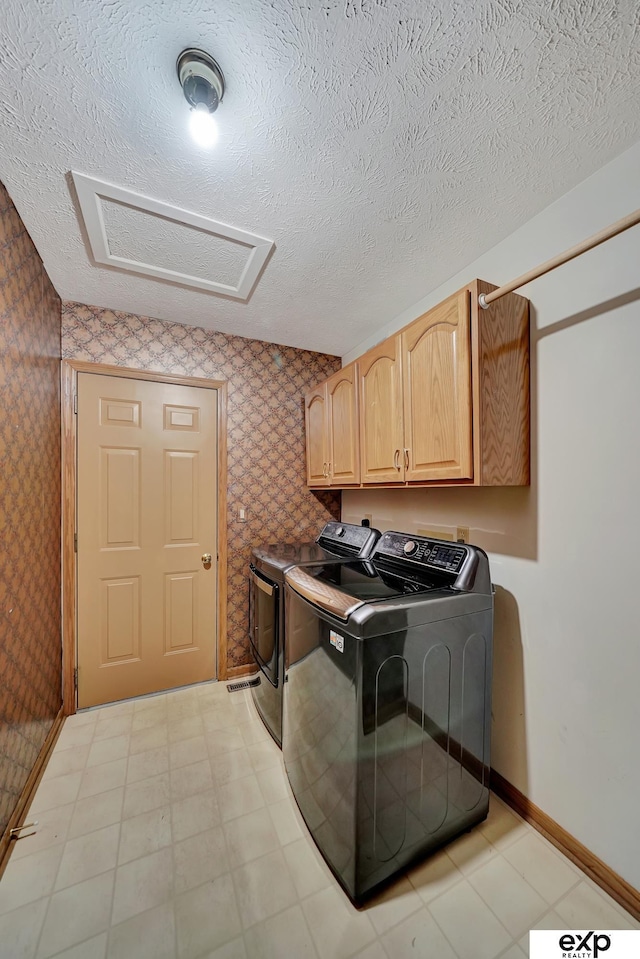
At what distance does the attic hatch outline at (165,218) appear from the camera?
4.42 ft

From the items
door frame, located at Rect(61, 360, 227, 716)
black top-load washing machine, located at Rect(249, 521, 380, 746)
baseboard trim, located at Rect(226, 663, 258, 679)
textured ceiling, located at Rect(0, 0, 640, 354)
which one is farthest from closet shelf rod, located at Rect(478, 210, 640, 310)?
baseboard trim, located at Rect(226, 663, 258, 679)

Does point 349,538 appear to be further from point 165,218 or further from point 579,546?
point 165,218

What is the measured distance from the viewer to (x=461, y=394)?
141cm

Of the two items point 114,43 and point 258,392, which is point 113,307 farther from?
point 114,43

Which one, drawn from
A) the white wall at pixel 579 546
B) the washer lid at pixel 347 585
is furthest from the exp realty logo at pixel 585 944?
the washer lid at pixel 347 585

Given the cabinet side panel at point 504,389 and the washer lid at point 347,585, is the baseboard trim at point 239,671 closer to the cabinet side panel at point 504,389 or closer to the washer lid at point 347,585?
the washer lid at point 347,585

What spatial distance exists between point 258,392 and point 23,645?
6.52 feet

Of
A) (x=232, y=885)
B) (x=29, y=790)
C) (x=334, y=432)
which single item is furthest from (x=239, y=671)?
(x=334, y=432)

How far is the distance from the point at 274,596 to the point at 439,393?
1319mm

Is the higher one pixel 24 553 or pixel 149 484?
pixel 149 484

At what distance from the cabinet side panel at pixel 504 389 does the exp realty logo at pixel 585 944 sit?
4.63 ft

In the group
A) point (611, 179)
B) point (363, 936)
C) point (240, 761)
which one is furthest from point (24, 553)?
point (611, 179)

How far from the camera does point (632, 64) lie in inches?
37.0

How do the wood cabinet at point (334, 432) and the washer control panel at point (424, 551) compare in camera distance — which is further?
the wood cabinet at point (334, 432)
